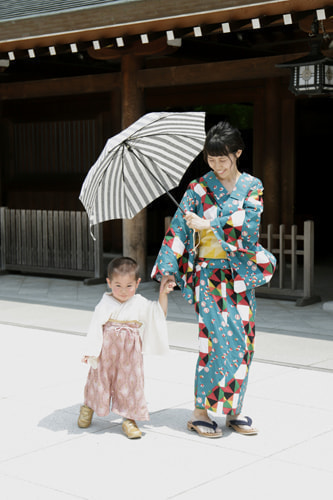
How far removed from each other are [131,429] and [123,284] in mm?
784

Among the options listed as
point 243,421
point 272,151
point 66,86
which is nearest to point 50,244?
point 66,86

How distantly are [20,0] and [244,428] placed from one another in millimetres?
6998

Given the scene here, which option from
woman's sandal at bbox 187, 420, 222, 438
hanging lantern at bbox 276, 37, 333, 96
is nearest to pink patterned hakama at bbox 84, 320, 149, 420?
woman's sandal at bbox 187, 420, 222, 438

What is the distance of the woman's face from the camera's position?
14.4 ft

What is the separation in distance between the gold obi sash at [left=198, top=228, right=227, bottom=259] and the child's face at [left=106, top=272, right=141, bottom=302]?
0.40 meters

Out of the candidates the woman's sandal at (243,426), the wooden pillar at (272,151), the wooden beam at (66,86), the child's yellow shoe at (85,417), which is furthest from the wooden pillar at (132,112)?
the woman's sandal at (243,426)

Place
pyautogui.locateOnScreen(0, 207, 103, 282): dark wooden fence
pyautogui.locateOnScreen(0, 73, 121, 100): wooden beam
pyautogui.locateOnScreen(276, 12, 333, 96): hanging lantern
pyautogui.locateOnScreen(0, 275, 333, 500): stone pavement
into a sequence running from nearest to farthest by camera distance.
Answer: pyautogui.locateOnScreen(0, 275, 333, 500): stone pavement, pyautogui.locateOnScreen(276, 12, 333, 96): hanging lantern, pyautogui.locateOnScreen(0, 73, 121, 100): wooden beam, pyautogui.locateOnScreen(0, 207, 103, 282): dark wooden fence

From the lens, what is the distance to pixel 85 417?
452 cm

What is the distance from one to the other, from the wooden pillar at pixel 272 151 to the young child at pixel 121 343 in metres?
7.25

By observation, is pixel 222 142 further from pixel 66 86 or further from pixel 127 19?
pixel 66 86

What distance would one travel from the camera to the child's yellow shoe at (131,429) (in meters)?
4.30

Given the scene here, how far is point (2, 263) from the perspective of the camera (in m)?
11.6

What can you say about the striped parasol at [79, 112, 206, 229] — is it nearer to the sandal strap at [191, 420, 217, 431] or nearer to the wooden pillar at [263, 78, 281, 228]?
the sandal strap at [191, 420, 217, 431]

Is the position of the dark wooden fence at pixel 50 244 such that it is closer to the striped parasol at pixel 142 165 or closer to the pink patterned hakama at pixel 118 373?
the striped parasol at pixel 142 165
